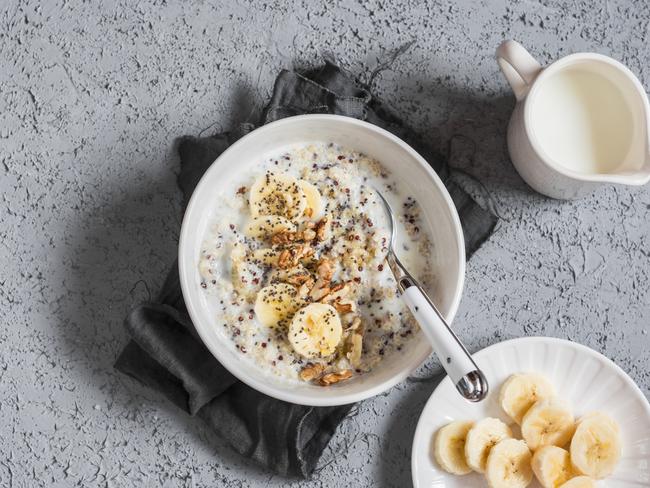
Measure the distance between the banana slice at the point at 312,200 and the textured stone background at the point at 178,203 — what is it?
23 cm

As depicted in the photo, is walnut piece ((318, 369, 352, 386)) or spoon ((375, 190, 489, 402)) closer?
spoon ((375, 190, 489, 402))

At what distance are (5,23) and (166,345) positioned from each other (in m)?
0.71

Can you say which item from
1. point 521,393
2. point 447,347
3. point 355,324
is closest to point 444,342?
point 447,347

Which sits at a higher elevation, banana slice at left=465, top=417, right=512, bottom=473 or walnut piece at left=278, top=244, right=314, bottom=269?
walnut piece at left=278, top=244, right=314, bottom=269

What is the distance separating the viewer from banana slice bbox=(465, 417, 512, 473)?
Answer: 4.58 feet

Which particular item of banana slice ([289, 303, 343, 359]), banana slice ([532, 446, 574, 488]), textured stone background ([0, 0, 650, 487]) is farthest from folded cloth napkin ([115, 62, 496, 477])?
banana slice ([532, 446, 574, 488])

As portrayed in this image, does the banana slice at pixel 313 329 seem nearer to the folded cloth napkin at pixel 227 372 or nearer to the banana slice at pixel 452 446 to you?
the folded cloth napkin at pixel 227 372

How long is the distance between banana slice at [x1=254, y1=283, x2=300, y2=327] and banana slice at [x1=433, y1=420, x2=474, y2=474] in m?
0.37

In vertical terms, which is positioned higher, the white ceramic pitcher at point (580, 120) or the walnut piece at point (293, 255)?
the white ceramic pitcher at point (580, 120)

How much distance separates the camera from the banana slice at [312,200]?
1.39 m

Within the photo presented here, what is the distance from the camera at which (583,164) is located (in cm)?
142

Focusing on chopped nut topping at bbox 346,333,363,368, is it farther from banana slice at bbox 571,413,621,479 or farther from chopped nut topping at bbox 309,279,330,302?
banana slice at bbox 571,413,621,479

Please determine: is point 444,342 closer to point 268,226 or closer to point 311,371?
point 311,371

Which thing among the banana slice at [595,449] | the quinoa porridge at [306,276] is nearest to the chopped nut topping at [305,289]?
the quinoa porridge at [306,276]
